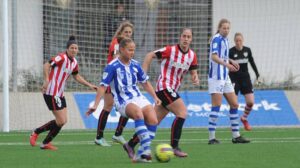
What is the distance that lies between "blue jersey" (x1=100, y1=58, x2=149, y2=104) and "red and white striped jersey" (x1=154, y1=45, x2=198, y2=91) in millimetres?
1323

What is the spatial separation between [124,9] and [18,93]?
369 cm

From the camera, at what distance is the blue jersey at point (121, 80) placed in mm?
11797

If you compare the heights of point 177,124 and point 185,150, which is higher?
point 177,124

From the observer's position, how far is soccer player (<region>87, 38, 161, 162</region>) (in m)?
11.6

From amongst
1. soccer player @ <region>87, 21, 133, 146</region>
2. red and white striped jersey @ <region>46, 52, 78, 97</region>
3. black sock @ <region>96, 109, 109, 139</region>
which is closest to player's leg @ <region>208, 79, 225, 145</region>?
soccer player @ <region>87, 21, 133, 146</region>

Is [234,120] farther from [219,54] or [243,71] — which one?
[243,71]

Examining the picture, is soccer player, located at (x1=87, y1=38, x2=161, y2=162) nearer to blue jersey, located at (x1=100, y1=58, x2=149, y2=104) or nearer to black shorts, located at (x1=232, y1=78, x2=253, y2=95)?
blue jersey, located at (x1=100, y1=58, x2=149, y2=104)

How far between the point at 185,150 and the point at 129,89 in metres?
2.06

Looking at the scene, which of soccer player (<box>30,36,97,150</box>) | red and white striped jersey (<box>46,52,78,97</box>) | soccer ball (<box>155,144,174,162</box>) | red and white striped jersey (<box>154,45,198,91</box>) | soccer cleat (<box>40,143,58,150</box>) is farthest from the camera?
red and white striped jersey (<box>46,52,78,97</box>)

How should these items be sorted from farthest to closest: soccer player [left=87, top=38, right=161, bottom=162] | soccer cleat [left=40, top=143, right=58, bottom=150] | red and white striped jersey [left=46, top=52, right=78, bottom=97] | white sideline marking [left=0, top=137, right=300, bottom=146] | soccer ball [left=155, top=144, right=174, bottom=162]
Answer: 1. white sideline marking [left=0, top=137, right=300, bottom=146]
2. red and white striped jersey [left=46, top=52, right=78, bottom=97]
3. soccer cleat [left=40, top=143, right=58, bottom=150]
4. soccer player [left=87, top=38, right=161, bottom=162]
5. soccer ball [left=155, top=144, right=174, bottom=162]

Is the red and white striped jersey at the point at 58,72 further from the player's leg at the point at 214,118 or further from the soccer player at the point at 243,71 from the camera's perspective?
the soccer player at the point at 243,71

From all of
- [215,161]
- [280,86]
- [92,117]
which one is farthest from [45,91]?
[280,86]

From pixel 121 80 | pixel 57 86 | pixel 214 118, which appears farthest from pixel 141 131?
pixel 214 118

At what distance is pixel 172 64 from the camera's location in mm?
13328
